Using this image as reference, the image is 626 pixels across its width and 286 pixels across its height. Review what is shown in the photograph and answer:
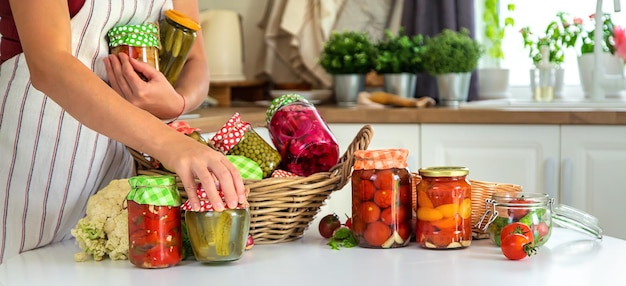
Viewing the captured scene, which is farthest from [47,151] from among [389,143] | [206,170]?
[389,143]

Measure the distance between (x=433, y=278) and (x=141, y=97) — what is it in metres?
0.48

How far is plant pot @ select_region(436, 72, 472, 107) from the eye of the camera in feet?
9.91

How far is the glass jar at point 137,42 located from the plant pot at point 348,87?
1886mm

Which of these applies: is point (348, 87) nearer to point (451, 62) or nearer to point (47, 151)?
point (451, 62)

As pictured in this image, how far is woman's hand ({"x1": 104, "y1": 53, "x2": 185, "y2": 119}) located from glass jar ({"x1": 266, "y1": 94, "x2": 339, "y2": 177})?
163mm

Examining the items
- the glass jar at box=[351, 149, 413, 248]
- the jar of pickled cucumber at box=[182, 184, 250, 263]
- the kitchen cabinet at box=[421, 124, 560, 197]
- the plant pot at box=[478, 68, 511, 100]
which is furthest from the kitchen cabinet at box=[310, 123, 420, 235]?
the jar of pickled cucumber at box=[182, 184, 250, 263]

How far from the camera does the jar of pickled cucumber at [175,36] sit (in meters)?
1.34

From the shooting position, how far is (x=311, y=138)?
1233mm

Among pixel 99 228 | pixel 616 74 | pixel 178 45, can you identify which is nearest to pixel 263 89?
pixel 616 74

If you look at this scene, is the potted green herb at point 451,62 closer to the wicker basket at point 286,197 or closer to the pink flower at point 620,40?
the pink flower at point 620,40

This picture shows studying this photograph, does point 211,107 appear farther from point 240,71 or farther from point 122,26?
point 122,26

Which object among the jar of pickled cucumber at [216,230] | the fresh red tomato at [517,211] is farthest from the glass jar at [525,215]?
the jar of pickled cucumber at [216,230]

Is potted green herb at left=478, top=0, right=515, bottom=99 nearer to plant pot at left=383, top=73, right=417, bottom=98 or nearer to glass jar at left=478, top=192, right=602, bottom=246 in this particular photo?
plant pot at left=383, top=73, right=417, bottom=98

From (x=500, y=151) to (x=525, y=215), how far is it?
161 cm
